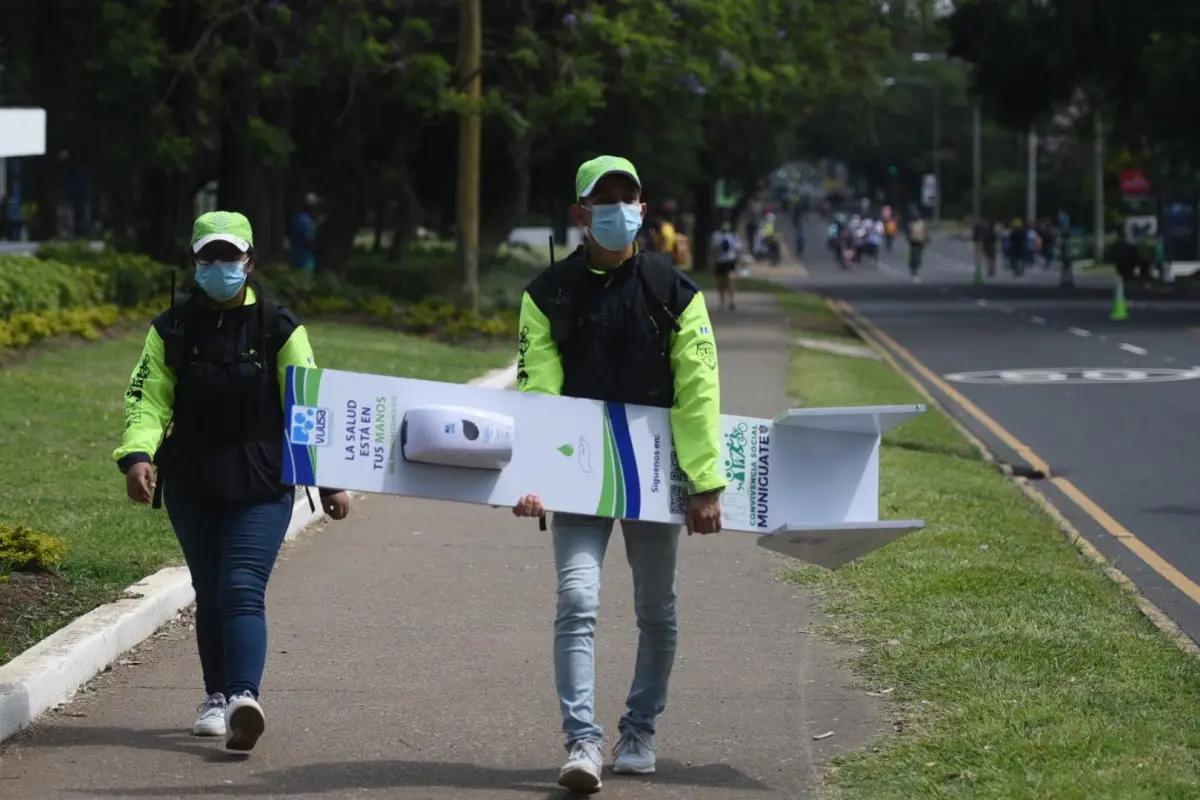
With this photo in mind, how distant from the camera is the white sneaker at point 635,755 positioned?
6066 millimetres

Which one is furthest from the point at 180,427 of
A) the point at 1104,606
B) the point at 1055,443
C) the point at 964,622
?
the point at 1055,443

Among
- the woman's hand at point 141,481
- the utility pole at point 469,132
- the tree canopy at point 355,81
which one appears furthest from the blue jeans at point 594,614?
the utility pole at point 469,132

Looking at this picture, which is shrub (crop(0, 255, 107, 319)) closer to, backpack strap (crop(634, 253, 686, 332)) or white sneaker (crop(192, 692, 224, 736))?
white sneaker (crop(192, 692, 224, 736))

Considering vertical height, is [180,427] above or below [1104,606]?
above

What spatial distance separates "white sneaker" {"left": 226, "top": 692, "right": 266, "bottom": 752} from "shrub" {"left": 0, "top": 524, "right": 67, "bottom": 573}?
273cm

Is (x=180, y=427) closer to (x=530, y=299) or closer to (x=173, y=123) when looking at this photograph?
(x=530, y=299)

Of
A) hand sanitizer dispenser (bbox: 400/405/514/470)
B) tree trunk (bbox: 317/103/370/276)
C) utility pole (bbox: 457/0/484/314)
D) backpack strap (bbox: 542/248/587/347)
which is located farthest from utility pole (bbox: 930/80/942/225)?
hand sanitizer dispenser (bbox: 400/405/514/470)

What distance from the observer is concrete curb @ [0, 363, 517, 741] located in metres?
6.67

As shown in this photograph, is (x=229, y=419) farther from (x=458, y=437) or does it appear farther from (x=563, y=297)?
(x=563, y=297)

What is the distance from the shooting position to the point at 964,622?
322 inches

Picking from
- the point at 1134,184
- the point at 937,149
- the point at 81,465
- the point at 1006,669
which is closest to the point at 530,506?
the point at 1006,669

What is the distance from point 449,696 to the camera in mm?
7230

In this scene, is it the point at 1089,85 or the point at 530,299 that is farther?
the point at 1089,85

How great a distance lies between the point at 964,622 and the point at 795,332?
23.1 metres
